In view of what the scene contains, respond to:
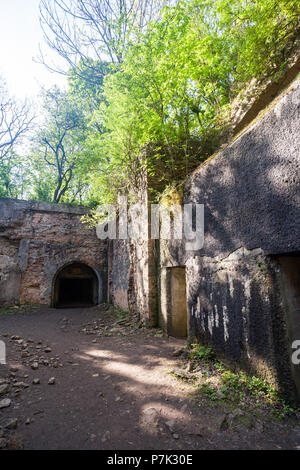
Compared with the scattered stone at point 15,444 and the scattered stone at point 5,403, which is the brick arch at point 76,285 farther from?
the scattered stone at point 15,444

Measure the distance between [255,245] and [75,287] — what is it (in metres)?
14.3

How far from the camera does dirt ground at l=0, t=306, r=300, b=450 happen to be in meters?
1.93

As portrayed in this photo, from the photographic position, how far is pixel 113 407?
8.13ft

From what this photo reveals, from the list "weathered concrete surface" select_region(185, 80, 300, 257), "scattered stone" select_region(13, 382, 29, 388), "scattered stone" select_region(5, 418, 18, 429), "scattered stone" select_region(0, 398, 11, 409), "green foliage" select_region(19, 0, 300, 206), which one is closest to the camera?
"scattered stone" select_region(5, 418, 18, 429)

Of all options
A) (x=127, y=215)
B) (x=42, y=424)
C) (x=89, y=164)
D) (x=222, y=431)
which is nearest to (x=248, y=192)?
(x=222, y=431)

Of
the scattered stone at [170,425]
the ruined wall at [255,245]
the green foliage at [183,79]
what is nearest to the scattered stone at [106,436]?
the scattered stone at [170,425]

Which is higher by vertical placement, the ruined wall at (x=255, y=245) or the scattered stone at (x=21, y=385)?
the ruined wall at (x=255, y=245)

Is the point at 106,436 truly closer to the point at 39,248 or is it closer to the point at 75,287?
the point at 39,248

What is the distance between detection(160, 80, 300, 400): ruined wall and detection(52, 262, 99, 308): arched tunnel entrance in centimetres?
773

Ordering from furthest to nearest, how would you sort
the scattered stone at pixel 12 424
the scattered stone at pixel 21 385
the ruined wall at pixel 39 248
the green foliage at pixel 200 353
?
the ruined wall at pixel 39 248 < the green foliage at pixel 200 353 < the scattered stone at pixel 21 385 < the scattered stone at pixel 12 424

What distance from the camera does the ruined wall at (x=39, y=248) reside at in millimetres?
8930

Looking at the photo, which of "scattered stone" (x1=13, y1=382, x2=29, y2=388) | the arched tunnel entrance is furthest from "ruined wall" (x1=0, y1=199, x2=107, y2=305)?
"scattered stone" (x1=13, y1=382, x2=29, y2=388)

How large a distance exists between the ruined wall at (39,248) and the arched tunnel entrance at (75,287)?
2.04 ft

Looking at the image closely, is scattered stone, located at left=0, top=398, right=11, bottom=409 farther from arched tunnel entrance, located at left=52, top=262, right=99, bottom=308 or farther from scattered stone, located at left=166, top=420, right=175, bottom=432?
arched tunnel entrance, located at left=52, top=262, right=99, bottom=308
